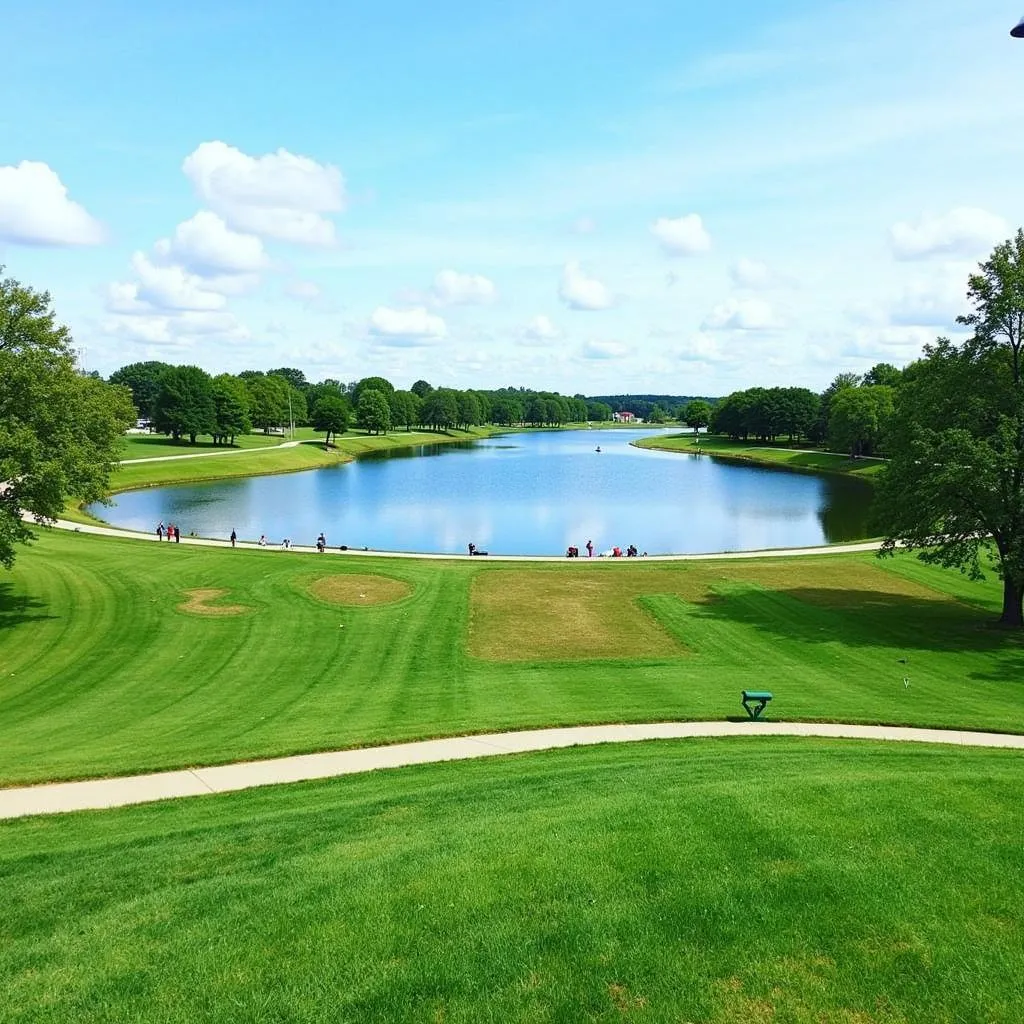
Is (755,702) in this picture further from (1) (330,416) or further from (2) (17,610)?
(1) (330,416)

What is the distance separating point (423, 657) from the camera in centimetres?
2395

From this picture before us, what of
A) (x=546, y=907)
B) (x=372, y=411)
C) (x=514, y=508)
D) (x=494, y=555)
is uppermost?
(x=372, y=411)

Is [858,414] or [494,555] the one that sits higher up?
[858,414]

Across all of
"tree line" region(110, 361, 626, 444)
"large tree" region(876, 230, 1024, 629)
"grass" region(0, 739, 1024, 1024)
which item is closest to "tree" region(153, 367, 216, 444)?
"tree line" region(110, 361, 626, 444)

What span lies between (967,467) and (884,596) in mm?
9252

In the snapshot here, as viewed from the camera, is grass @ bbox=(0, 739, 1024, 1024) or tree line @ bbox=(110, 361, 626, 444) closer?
grass @ bbox=(0, 739, 1024, 1024)

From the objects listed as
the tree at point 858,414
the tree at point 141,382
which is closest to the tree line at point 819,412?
the tree at point 858,414

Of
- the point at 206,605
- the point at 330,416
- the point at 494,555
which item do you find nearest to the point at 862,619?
the point at 494,555

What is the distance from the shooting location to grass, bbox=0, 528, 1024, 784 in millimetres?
17609

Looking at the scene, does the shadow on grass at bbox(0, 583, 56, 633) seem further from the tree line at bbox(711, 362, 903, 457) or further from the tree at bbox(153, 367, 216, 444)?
the tree line at bbox(711, 362, 903, 457)

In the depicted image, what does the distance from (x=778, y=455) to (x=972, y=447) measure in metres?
122

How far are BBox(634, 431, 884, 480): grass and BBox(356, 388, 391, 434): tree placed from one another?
61.7 meters

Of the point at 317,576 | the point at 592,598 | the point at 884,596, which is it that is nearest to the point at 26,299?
the point at 317,576

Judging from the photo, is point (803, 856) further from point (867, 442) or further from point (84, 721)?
point (867, 442)
